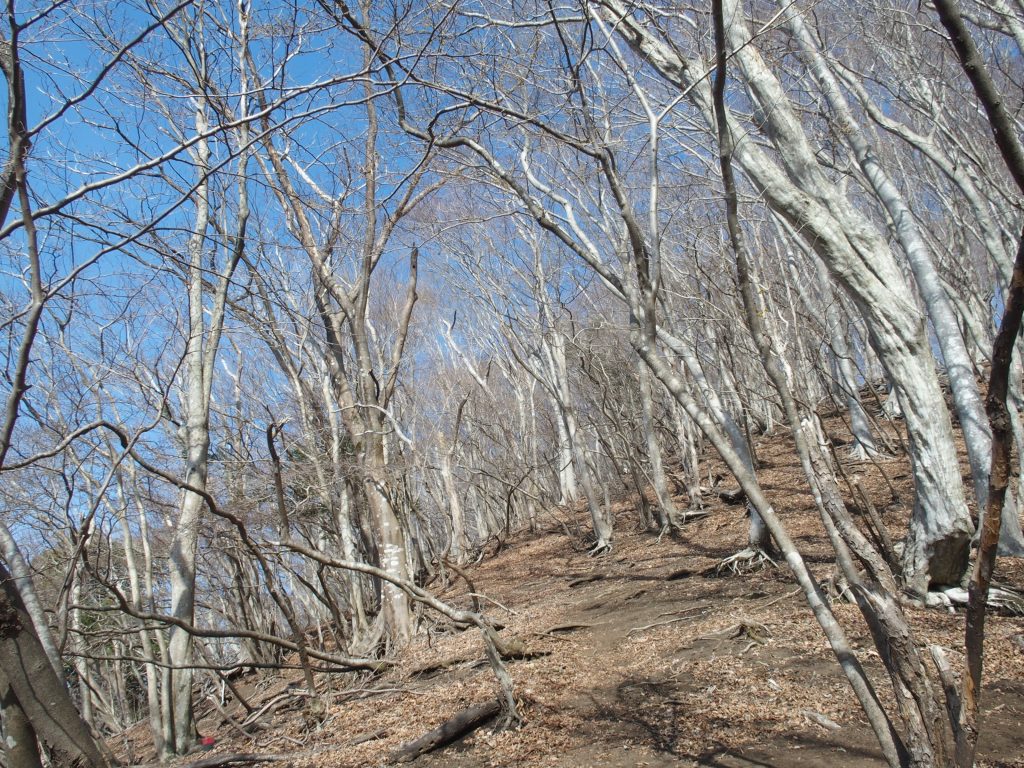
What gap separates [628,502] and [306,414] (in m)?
8.78

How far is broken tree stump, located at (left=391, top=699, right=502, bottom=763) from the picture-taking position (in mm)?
4336

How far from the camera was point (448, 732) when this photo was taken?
4.38m

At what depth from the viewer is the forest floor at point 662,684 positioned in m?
3.42

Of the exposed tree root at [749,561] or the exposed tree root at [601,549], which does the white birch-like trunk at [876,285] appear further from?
the exposed tree root at [601,549]

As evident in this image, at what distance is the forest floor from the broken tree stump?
0.08m

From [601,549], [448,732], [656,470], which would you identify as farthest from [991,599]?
[601,549]

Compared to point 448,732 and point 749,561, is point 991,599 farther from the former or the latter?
point 448,732

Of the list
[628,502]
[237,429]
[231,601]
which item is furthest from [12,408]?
[628,502]

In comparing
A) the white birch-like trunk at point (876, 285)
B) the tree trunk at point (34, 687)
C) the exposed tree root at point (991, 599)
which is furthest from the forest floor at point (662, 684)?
the tree trunk at point (34, 687)

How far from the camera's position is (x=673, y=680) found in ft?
14.8

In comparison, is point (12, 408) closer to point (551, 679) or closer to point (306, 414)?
point (551, 679)

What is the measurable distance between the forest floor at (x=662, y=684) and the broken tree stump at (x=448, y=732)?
8cm

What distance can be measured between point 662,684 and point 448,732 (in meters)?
1.46

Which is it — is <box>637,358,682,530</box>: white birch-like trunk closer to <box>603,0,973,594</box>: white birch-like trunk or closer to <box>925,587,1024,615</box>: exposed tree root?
<box>603,0,973,594</box>: white birch-like trunk
